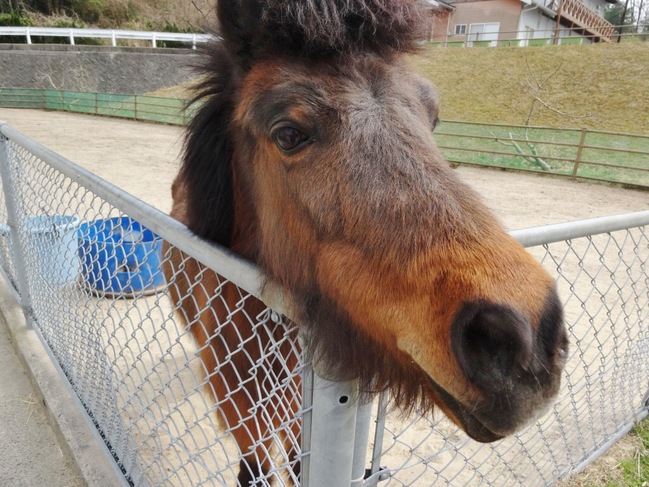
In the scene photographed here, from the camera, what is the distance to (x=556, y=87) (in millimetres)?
21719

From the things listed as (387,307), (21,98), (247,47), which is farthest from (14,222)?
(21,98)

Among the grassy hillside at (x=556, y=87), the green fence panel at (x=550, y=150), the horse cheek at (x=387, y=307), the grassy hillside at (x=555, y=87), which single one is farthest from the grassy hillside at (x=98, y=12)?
the horse cheek at (x=387, y=307)

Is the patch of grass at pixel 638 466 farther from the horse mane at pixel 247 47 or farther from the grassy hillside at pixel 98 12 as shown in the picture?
the grassy hillside at pixel 98 12

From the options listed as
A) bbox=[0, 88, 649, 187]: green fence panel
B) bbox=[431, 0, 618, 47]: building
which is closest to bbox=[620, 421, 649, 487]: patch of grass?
bbox=[0, 88, 649, 187]: green fence panel

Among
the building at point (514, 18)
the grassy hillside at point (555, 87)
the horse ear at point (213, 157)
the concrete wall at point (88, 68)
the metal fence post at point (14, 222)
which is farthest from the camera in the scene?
the building at point (514, 18)

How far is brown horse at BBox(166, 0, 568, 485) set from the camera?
2.94ft

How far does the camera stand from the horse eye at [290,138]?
4.29ft

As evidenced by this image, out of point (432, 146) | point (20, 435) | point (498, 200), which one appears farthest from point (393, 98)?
point (498, 200)

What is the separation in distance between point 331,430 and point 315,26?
110 cm

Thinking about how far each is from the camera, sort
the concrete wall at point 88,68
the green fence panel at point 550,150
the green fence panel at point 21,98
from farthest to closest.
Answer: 1. the concrete wall at point 88,68
2. the green fence panel at point 21,98
3. the green fence panel at point 550,150

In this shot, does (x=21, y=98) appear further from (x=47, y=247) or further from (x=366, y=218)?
(x=366, y=218)

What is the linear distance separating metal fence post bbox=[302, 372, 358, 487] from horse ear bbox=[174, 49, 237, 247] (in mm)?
937

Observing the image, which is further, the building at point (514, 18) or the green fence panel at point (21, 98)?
the building at point (514, 18)

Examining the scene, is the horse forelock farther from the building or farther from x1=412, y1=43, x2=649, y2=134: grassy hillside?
the building
